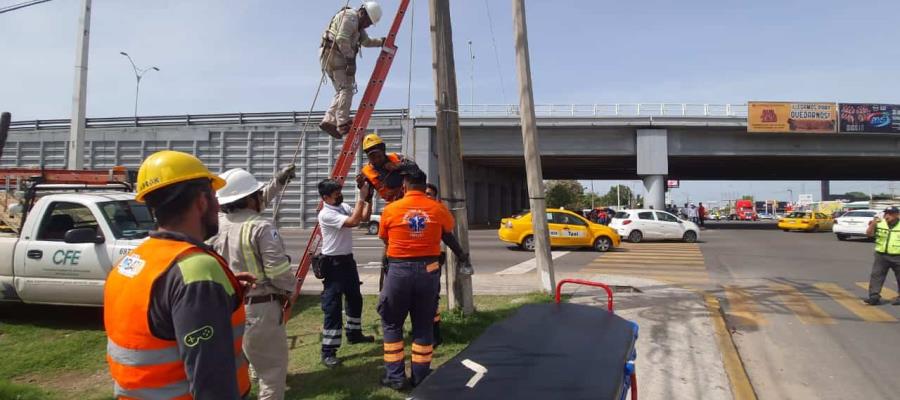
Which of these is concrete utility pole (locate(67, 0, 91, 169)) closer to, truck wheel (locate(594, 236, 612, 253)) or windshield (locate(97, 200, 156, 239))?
windshield (locate(97, 200, 156, 239))

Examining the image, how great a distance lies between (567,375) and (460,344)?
10.1ft

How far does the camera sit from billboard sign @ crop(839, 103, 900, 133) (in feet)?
91.5

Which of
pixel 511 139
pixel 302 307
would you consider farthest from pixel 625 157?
pixel 302 307

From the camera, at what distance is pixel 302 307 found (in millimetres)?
7629

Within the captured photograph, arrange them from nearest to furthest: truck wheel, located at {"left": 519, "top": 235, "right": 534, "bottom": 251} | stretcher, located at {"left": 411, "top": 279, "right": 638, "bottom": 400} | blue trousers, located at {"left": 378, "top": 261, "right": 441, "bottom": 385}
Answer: stretcher, located at {"left": 411, "top": 279, "right": 638, "bottom": 400} < blue trousers, located at {"left": 378, "top": 261, "right": 441, "bottom": 385} < truck wheel, located at {"left": 519, "top": 235, "right": 534, "bottom": 251}

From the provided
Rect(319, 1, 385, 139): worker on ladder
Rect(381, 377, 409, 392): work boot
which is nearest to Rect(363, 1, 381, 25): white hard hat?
Rect(319, 1, 385, 139): worker on ladder

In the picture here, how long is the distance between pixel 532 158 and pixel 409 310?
4.64 meters

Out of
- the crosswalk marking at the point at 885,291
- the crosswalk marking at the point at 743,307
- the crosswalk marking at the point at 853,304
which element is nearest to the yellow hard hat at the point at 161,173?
the crosswalk marking at the point at 743,307

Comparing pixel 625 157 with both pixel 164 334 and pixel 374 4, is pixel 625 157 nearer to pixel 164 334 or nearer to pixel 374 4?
pixel 374 4

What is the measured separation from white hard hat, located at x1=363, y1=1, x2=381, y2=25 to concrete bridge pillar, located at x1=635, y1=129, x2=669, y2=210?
26563 millimetres

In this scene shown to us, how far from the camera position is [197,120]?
103ft

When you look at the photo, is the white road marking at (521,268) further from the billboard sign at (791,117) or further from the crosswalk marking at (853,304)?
the billboard sign at (791,117)

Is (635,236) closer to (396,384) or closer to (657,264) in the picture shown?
(657,264)

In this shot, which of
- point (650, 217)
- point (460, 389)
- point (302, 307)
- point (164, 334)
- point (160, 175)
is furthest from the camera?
point (650, 217)
